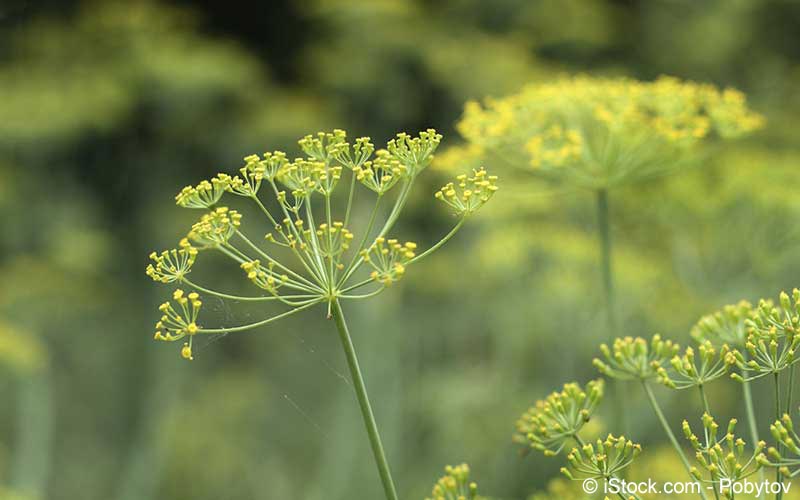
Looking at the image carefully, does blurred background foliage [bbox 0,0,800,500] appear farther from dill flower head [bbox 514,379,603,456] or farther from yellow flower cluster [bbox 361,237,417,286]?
yellow flower cluster [bbox 361,237,417,286]

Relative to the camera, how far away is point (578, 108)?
7.26 feet

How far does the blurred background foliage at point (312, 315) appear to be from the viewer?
455 centimetres

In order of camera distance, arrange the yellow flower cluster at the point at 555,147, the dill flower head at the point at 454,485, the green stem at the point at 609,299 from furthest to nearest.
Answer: the yellow flower cluster at the point at 555,147
the green stem at the point at 609,299
the dill flower head at the point at 454,485

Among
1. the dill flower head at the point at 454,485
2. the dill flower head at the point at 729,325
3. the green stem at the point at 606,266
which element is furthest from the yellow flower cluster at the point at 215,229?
the green stem at the point at 606,266

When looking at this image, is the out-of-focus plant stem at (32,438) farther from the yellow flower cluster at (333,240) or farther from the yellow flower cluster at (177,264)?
A: the yellow flower cluster at (333,240)

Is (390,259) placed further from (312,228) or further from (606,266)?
(606,266)

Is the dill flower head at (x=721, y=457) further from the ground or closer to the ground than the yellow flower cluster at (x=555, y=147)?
closer to the ground

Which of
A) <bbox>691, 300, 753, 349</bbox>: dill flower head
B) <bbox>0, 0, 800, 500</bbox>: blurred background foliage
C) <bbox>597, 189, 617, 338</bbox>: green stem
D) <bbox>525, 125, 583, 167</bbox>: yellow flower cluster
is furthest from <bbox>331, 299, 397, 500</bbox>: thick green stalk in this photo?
<bbox>0, 0, 800, 500</bbox>: blurred background foliage

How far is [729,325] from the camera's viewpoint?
1.53 meters

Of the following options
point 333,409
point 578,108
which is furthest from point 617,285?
point 333,409

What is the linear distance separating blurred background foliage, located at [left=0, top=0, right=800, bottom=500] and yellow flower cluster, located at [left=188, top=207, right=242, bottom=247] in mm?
2502

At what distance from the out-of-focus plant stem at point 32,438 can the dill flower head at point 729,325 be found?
3948 mm

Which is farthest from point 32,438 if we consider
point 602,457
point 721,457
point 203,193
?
point 721,457

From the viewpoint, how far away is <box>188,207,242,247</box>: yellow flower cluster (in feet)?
4.28
